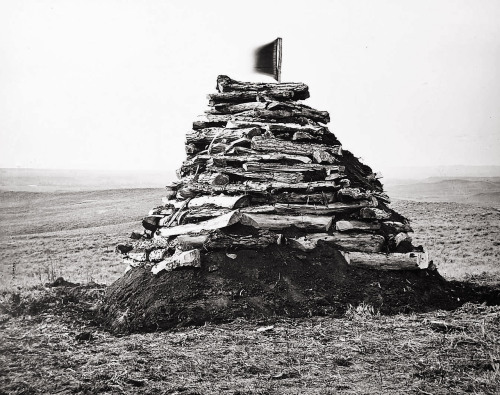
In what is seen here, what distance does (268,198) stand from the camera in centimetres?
847

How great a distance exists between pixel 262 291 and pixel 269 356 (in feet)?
6.50

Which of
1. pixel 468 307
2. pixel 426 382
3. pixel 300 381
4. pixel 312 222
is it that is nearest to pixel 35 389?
pixel 300 381

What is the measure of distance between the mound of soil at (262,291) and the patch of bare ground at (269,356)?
0.99 feet

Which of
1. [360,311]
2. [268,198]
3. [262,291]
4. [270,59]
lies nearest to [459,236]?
[270,59]

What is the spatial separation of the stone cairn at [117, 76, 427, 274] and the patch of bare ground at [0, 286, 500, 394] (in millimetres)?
1609

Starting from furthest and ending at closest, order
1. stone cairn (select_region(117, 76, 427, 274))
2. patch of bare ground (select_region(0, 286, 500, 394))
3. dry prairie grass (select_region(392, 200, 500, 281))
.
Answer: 1. dry prairie grass (select_region(392, 200, 500, 281))
2. stone cairn (select_region(117, 76, 427, 274))
3. patch of bare ground (select_region(0, 286, 500, 394))

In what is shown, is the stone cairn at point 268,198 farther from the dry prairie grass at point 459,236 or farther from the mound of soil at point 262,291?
the dry prairie grass at point 459,236

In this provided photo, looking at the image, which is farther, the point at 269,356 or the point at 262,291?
the point at 262,291

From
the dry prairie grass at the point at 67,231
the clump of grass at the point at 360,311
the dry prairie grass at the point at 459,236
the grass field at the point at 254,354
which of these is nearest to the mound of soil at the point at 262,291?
the clump of grass at the point at 360,311

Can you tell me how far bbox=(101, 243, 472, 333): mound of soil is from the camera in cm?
685

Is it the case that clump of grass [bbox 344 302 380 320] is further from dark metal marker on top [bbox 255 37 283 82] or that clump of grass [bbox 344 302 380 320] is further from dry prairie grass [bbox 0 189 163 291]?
dry prairie grass [bbox 0 189 163 291]

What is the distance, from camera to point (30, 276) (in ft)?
47.0

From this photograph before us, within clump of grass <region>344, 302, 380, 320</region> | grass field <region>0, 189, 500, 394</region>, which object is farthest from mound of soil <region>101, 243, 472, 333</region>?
grass field <region>0, 189, 500, 394</region>

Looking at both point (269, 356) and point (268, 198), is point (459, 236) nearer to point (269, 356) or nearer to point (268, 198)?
point (268, 198)
